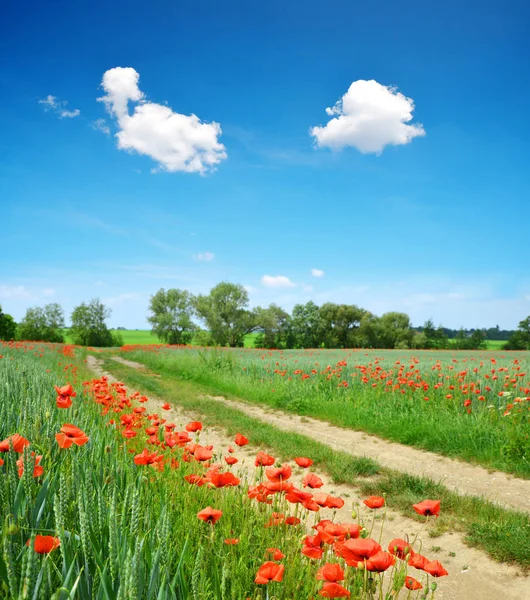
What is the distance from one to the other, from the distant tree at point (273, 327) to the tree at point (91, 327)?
27443 millimetres

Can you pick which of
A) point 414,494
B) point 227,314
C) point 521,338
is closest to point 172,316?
point 227,314

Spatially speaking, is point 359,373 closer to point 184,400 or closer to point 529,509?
point 184,400

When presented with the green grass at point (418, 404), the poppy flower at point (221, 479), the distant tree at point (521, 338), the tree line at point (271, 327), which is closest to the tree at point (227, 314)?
the tree line at point (271, 327)

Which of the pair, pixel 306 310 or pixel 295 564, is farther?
pixel 306 310

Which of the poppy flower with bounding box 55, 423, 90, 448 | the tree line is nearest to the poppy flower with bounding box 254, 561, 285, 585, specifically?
the poppy flower with bounding box 55, 423, 90, 448

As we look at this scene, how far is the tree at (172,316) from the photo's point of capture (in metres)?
70.6

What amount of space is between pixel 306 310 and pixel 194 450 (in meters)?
65.5

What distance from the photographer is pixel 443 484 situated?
5668mm

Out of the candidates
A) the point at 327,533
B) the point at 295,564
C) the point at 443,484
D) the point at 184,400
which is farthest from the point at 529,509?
the point at 184,400

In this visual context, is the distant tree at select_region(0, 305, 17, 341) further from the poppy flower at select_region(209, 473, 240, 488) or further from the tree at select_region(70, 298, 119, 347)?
the poppy flower at select_region(209, 473, 240, 488)

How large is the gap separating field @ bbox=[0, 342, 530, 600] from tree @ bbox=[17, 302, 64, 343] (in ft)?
235

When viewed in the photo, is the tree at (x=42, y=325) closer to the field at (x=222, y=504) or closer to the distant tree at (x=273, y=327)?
the distant tree at (x=273, y=327)

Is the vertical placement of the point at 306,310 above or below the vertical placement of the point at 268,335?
above

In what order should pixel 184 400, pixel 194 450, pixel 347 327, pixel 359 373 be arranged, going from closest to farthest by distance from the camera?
pixel 194 450 → pixel 184 400 → pixel 359 373 → pixel 347 327
